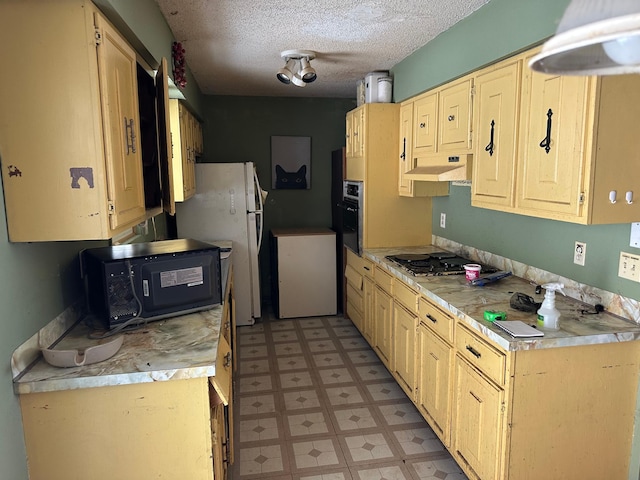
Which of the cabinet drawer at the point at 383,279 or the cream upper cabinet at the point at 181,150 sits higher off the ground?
the cream upper cabinet at the point at 181,150

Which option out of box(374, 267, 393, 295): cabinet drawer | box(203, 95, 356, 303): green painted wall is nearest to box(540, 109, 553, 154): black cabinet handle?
box(374, 267, 393, 295): cabinet drawer

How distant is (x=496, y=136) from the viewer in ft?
7.82

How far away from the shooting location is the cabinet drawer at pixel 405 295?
9.09 feet

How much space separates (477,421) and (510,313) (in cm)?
51

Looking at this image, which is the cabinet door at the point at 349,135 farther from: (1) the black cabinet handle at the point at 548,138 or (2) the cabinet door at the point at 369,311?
(1) the black cabinet handle at the point at 548,138

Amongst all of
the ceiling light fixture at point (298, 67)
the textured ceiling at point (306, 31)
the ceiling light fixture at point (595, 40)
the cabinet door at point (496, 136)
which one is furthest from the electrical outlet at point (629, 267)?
the ceiling light fixture at point (298, 67)

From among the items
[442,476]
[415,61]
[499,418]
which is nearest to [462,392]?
[499,418]

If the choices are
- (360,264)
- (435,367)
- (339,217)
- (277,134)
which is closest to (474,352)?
(435,367)

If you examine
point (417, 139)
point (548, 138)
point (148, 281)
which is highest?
point (417, 139)

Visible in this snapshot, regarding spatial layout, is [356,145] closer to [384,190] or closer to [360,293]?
[384,190]

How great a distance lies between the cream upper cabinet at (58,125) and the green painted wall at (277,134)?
3715mm

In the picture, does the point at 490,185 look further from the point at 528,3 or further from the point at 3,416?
the point at 3,416

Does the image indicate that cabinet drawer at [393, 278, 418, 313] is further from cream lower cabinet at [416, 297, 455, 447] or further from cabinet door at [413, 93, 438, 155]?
cabinet door at [413, 93, 438, 155]

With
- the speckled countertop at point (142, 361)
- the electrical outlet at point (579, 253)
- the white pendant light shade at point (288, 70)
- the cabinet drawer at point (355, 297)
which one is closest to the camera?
the speckled countertop at point (142, 361)
